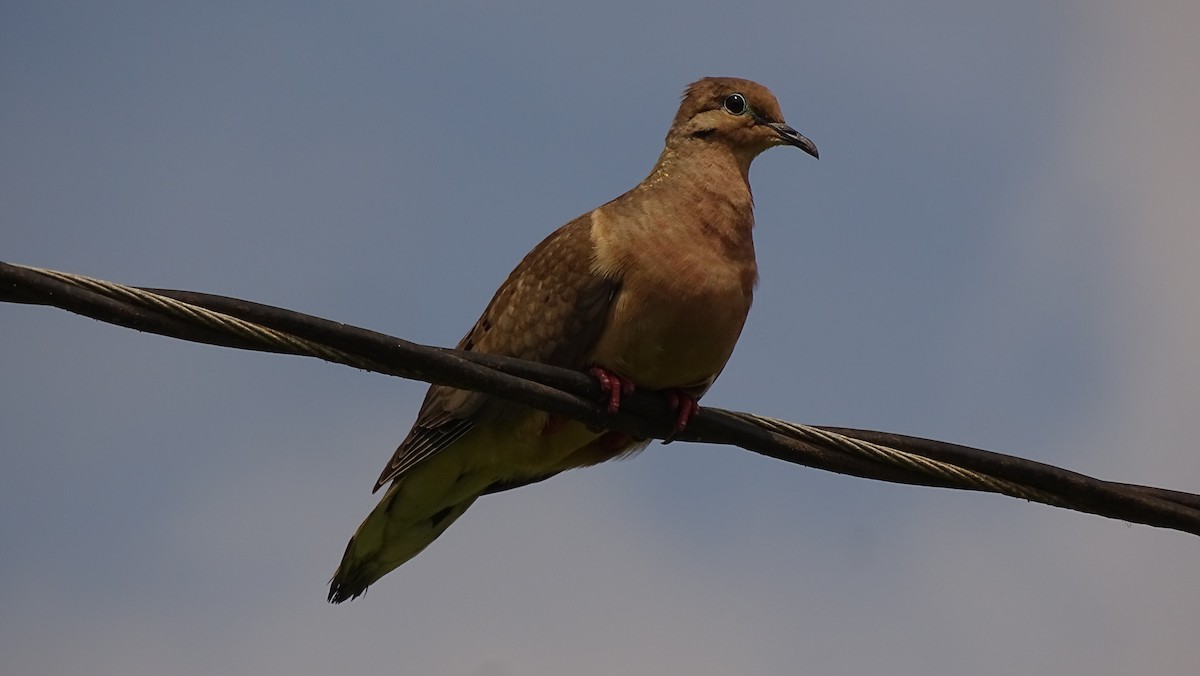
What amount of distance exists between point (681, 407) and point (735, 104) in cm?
166

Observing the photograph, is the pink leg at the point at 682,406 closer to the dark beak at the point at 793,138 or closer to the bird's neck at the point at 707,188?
the bird's neck at the point at 707,188

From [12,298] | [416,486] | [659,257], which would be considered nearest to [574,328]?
[659,257]

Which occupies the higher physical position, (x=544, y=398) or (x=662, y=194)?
(x=662, y=194)

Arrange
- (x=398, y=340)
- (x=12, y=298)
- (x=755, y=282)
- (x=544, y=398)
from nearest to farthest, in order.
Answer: (x=12, y=298)
(x=398, y=340)
(x=544, y=398)
(x=755, y=282)

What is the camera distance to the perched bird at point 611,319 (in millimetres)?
4875

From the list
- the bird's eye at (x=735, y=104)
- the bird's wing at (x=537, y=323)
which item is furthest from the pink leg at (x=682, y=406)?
the bird's eye at (x=735, y=104)

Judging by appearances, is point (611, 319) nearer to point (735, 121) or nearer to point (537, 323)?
point (537, 323)

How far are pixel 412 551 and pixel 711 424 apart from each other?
204cm

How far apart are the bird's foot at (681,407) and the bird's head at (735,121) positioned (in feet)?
4.30

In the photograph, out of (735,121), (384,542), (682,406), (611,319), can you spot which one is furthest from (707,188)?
(384,542)

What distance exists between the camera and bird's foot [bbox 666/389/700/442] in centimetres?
444

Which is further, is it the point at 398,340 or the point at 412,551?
the point at 412,551

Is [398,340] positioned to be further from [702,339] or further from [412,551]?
[412,551]

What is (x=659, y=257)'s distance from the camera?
496cm
